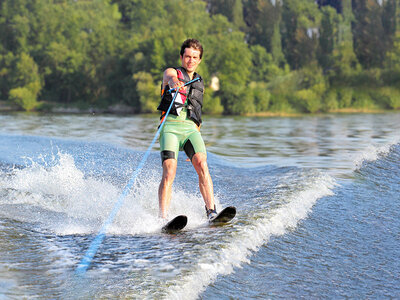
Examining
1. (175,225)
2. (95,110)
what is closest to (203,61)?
(95,110)

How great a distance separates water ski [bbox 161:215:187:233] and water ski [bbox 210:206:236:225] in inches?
19.7

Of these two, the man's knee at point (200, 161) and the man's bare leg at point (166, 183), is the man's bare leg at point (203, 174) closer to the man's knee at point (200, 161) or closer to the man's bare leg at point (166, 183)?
the man's knee at point (200, 161)

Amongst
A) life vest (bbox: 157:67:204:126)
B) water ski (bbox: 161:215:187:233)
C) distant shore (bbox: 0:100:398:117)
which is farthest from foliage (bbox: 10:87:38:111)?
water ski (bbox: 161:215:187:233)

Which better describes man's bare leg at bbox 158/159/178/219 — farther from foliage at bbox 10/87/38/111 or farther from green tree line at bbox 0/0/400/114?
foliage at bbox 10/87/38/111

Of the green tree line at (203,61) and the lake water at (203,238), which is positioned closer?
the lake water at (203,238)

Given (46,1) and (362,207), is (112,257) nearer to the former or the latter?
(362,207)

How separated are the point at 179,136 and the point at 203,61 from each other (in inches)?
2033

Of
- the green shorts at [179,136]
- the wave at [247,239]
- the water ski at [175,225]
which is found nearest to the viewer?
the wave at [247,239]

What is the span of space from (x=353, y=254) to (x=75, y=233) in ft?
9.19

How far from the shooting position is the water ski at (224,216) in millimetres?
5805

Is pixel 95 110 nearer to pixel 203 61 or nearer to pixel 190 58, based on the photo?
pixel 203 61

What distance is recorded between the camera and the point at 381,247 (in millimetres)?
5742

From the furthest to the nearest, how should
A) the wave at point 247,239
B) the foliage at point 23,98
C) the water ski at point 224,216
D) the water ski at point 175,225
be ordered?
the foliage at point 23,98 → the water ski at point 224,216 → the water ski at point 175,225 → the wave at point 247,239

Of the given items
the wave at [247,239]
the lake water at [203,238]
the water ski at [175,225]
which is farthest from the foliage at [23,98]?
the water ski at [175,225]
